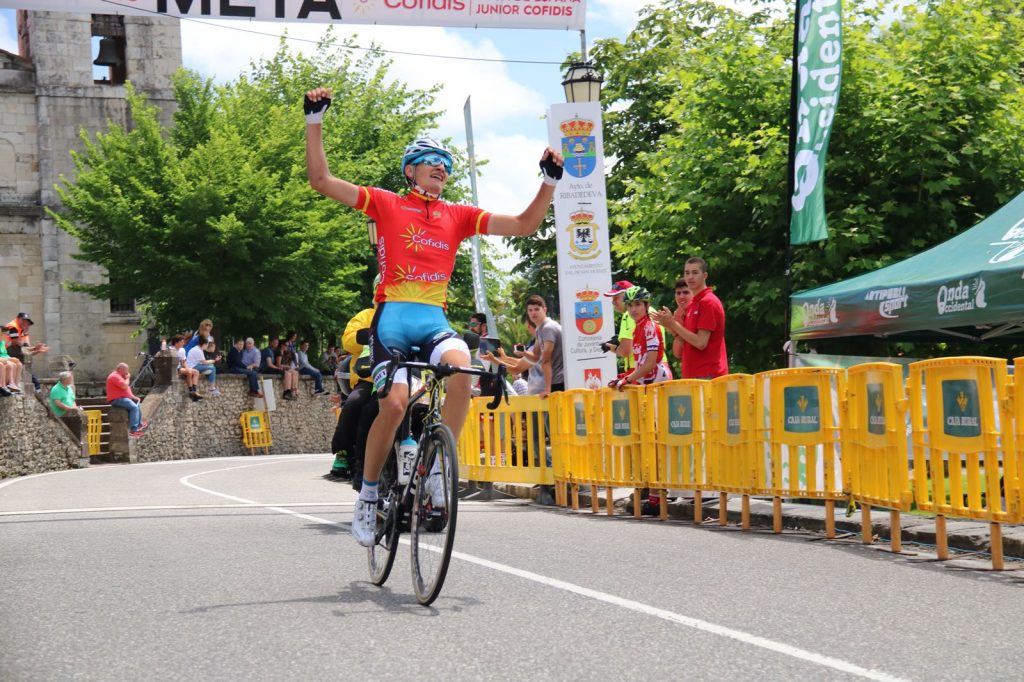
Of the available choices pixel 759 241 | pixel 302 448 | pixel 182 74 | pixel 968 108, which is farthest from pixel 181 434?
pixel 968 108

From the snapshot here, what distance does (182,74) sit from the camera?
44.1 meters

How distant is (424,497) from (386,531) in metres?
0.55

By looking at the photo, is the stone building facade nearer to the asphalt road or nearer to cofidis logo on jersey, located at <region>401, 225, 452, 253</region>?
the asphalt road

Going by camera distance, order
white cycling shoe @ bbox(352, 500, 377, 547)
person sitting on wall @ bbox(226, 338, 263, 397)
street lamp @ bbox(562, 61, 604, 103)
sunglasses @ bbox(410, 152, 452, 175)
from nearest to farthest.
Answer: white cycling shoe @ bbox(352, 500, 377, 547), sunglasses @ bbox(410, 152, 452, 175), street lamp @ bbox(562, 61, 604, 103), person sitting on wall @ bbox(226, 338, 263, 397)

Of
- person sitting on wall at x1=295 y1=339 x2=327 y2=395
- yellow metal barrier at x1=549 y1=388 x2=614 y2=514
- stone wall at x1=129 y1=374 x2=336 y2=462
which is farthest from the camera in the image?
person sitting on wall at x1=295 y1=339 x2=327 y2=395

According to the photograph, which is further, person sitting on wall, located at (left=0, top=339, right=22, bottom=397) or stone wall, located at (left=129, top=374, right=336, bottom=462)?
stone wall, located at (left=129, top=374, right=336, bottom=462)

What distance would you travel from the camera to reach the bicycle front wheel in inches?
243

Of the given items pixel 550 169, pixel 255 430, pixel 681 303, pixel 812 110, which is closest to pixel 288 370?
pixel 255 430

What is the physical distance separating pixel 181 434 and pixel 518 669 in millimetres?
31250

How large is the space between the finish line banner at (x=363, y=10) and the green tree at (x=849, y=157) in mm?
6563

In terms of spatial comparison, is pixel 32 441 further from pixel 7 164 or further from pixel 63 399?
pixel 7 164

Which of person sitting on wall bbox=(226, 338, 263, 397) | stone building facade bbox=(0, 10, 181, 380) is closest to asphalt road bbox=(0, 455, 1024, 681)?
person sitting on wall bbox=(226, 338, 263, 397)

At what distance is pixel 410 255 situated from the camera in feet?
23.4

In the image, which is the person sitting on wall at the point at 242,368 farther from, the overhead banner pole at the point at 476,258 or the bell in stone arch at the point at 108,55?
the bell in stone arch at the point at 108,55
